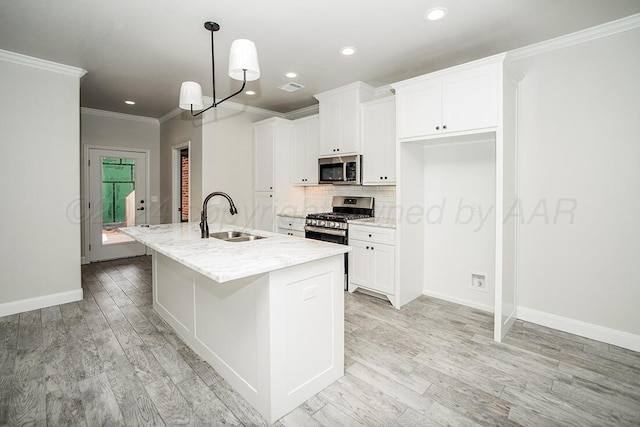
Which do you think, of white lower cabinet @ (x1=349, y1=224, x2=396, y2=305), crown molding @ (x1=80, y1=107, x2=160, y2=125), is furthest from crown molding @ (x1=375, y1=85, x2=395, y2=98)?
crown molding @ (x1=80, y1=107, x2=160, y2=125)

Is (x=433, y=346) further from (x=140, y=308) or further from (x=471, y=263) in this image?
(x=140, y=308)

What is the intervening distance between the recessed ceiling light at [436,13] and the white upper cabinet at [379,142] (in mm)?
1138

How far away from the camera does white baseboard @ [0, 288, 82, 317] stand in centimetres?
329

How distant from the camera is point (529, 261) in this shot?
3082 mm

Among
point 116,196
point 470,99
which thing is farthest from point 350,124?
point 116,196

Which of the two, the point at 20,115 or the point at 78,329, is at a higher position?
the point at 20,115

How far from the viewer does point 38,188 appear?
343cm

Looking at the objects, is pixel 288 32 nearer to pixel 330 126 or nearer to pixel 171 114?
pixel 330 126

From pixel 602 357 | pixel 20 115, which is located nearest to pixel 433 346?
pixel 602 357

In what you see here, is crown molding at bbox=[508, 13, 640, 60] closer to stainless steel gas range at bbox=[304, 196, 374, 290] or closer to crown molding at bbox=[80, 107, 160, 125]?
stainless steel gas range at bbox=[304, 196, 374, 290]

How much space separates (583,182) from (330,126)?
282cm

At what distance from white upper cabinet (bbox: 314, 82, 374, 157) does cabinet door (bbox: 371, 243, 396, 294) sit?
4.23ft

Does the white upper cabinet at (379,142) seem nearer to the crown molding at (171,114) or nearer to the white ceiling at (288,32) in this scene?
the white ceiling at (288,32)

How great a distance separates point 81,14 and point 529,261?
4477 mm
